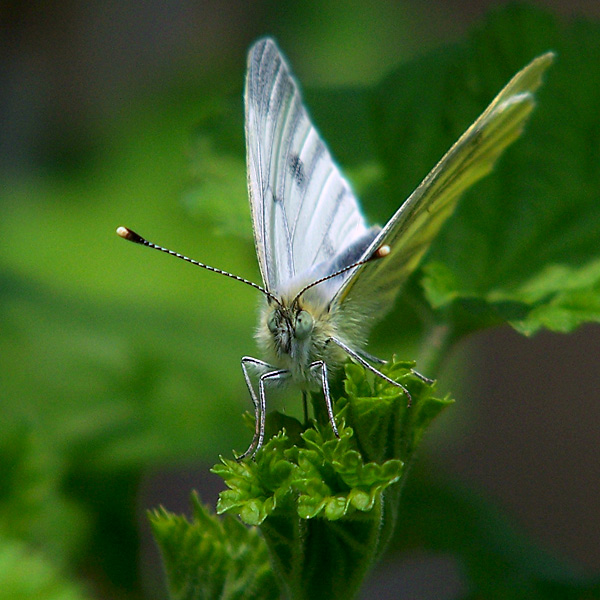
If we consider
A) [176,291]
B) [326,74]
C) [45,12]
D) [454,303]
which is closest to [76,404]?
[176,291]

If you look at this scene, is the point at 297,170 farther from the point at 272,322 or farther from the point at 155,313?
the point at 155,313

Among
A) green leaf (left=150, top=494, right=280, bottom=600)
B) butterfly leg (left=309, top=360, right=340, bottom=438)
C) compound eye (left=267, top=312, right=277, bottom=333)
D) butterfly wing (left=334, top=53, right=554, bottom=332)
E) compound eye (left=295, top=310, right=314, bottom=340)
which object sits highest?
butterfly wing (left=334, top=53, right=554, bottom=332)

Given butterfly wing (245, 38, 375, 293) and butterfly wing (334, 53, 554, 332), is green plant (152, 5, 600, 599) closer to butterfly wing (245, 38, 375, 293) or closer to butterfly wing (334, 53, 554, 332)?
butterfly wing (334, 53, 554, 332)

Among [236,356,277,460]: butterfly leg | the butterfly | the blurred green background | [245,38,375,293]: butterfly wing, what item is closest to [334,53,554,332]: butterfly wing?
the butterfly

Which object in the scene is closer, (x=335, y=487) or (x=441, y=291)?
(x=335, y=487)

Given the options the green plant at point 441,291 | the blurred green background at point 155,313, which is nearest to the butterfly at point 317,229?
the green plant at point 441,291

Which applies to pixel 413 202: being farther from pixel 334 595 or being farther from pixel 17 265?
pixel 17 265

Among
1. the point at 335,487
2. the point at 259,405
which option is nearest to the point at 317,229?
the point at 259,405
